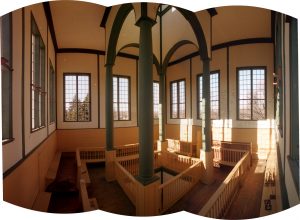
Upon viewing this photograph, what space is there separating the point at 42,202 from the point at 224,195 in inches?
45.9

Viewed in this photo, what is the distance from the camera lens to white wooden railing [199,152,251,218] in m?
0.98

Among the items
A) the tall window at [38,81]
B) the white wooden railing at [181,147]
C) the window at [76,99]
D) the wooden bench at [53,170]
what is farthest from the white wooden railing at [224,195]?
the tall window at [38,81]

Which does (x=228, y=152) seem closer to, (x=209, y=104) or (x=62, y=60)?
(x=209, y=104)

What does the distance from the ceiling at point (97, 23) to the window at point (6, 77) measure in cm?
30

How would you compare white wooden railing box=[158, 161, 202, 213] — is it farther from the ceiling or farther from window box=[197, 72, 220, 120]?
the ceiling

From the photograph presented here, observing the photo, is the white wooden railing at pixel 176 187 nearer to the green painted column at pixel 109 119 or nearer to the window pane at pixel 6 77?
the green painted column at pixel 109 119

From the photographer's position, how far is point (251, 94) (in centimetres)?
→ 115

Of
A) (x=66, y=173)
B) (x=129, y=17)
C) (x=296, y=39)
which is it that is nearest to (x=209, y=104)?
(x=296, y=39)

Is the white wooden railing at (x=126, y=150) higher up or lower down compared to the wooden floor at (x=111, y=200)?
higher up

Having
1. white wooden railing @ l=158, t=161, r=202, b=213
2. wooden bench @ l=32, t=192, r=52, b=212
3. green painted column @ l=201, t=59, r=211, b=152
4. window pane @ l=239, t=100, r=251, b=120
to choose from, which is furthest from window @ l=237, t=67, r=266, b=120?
wooden bench @ l=32, t=192, r=52, b=212

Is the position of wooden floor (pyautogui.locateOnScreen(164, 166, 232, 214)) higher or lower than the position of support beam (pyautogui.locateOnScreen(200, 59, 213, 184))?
lower

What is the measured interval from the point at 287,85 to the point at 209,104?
0.54 meters

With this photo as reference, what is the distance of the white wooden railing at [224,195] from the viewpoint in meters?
0.98

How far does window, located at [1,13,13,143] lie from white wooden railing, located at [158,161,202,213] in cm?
97
